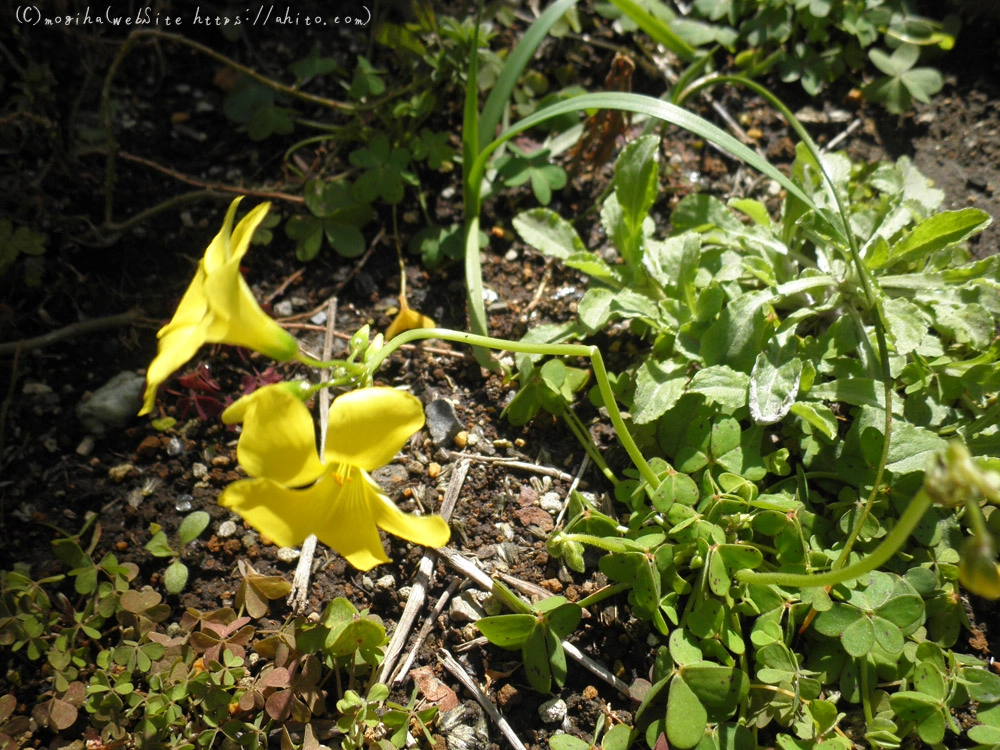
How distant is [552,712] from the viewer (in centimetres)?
190

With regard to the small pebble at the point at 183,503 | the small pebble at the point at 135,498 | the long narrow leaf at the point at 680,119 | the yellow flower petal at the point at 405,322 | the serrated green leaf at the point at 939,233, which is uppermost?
the long narrow leaf at the point at 680,119

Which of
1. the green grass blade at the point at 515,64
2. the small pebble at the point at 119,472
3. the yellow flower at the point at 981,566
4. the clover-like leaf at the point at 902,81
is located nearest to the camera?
the yellow flower at the point at 981,566

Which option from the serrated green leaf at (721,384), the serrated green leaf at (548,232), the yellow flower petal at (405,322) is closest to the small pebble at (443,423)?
the yellow flower petal at (405,322)

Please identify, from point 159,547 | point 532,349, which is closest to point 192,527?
point 159,547

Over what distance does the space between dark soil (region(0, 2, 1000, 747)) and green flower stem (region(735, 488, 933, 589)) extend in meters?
0.45

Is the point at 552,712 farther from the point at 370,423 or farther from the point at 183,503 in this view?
the point at 183,503

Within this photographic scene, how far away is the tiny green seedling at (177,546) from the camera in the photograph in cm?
204

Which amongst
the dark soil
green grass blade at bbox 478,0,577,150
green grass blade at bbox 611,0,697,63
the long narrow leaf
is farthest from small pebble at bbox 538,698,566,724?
green grass blade at bbox 611,0,697,63

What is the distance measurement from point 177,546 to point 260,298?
0.92 metres

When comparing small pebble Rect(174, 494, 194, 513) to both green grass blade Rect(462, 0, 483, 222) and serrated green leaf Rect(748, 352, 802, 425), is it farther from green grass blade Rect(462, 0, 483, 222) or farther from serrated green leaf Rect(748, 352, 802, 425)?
serrated green leaf Rect(748, 352, 802, 425)

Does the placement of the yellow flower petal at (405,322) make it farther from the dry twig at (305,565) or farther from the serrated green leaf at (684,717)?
the serrated green leaf at (684,717)

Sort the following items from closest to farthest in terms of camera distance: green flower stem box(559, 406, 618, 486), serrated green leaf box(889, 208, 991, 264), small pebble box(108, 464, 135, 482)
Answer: serrated green leaf box(889, 208, 991, 264) < green flower stem box(559, 406, 618, 486) < small pebble box(108, 464, 135, 482)

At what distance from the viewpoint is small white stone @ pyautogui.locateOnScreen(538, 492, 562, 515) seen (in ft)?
7.28

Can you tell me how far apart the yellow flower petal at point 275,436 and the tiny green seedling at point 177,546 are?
2.39 feet
